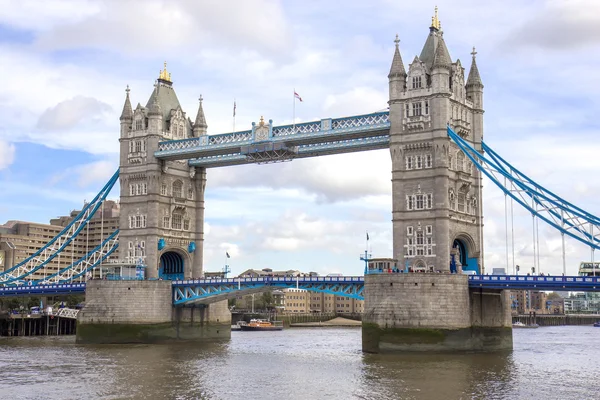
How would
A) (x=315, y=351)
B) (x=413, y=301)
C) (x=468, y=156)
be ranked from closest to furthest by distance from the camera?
(x=413, y=301)
(x=468, y=156)
(x=315, y=351)

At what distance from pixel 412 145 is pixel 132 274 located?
35.2 m

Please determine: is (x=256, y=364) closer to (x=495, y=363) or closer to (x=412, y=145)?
(x=495, y=363)

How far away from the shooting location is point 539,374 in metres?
56.6

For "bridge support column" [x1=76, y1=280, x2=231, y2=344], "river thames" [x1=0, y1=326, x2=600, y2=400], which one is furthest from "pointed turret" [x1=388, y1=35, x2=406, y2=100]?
"bridge support column" [x1=76, y1=280, x2=231, y2=344]

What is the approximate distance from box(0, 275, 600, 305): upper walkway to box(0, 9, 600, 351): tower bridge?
14 cm

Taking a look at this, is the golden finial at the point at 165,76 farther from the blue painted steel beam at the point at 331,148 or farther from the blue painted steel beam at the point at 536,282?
the blue painted steel beam at the point at 536,282

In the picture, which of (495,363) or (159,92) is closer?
(495,363)

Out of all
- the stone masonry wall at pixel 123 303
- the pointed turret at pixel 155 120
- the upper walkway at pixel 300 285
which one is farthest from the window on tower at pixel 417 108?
the stone masonry wall at pixel 123 303

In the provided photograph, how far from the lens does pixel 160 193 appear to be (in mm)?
92750

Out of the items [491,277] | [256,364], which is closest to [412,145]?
[491,277]

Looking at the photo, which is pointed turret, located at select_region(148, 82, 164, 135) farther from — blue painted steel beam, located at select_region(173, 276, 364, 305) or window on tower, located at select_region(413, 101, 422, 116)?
window on tower, located at select_region(413, 101, 422, 116)

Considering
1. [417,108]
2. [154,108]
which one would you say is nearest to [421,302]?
[417,108]

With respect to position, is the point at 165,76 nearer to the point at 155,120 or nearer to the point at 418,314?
the point at 155,120

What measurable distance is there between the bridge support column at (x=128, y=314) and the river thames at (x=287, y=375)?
7.76m
